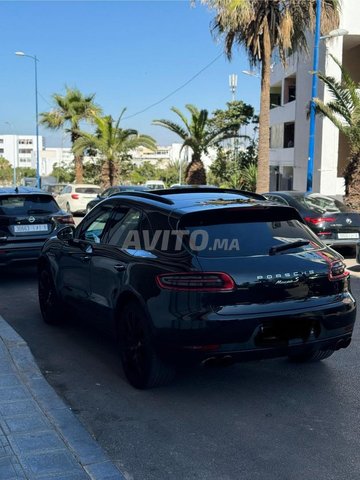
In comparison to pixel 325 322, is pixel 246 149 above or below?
above

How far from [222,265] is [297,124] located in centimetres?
2693

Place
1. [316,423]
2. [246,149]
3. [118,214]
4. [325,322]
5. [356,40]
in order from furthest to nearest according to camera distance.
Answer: [246,149] → [356,40] → [118,214] → [325,322] → [316,423]

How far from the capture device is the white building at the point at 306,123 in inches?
915

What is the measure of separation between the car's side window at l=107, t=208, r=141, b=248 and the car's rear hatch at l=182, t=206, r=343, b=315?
65cm

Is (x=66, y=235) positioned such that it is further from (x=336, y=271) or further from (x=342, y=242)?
(x=342, y=242)

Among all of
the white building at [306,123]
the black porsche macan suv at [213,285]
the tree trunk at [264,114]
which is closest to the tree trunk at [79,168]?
the white building at [306,123]

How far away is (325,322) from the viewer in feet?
13.6

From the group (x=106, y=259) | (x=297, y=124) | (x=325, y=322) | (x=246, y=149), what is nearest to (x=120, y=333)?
(x=106, y=259)

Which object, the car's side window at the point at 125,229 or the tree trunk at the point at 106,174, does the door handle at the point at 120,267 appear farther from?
the tree trunk at the point at 106,174

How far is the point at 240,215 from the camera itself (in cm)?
441

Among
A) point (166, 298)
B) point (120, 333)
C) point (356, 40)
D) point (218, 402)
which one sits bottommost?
point (218, 402)

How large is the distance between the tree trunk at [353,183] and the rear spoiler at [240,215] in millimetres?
11490

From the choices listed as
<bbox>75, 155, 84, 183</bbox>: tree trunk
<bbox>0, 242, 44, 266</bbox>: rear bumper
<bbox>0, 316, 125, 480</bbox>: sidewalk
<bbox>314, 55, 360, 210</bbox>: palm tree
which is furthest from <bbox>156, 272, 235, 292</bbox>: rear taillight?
<bbox>75, 155, 84, 183</bbox>: tree trunk

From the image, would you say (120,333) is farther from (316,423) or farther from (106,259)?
(316,423)
